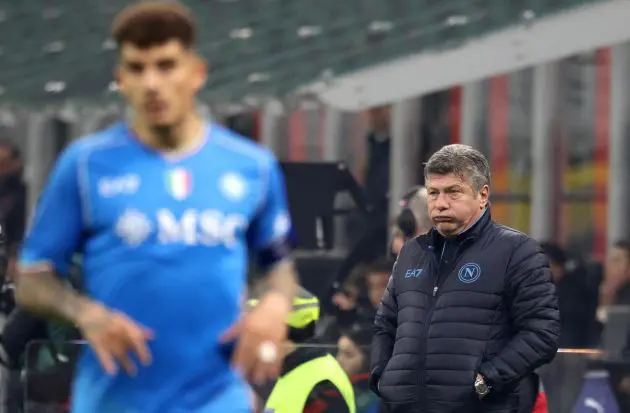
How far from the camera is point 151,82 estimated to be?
430 centimetres

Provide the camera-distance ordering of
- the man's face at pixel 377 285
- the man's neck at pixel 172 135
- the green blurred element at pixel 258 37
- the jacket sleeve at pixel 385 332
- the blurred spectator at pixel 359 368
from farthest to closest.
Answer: the green blurred element at pixel 258 37, the man's face at pixel 377 285, the blurred spectator at pixel 359 368, the jacket sleeve at pixel 385 332, the man's neck at pixel 172 135

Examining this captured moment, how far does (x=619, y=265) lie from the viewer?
12.7 meters

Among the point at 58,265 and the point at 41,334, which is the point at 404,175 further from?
the point at 58,265

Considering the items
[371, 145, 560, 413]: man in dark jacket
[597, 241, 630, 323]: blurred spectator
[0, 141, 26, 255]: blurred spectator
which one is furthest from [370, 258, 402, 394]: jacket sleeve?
[0, 141, 26, 255]: blurred spectator

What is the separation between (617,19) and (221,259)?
924 cm

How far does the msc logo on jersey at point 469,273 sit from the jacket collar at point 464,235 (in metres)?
0.13

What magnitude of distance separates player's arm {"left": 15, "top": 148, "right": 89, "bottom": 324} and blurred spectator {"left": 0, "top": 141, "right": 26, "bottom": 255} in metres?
9.75

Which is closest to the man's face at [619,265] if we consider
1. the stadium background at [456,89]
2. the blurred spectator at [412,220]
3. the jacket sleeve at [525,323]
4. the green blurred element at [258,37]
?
the stadium background at [456,89]

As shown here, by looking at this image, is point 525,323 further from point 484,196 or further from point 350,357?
point 350,357

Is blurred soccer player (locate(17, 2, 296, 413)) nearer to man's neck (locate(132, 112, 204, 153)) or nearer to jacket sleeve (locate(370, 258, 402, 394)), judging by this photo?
man's neck (locate(132, 112, 204, 153))

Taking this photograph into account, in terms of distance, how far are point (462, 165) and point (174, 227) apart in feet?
9.11

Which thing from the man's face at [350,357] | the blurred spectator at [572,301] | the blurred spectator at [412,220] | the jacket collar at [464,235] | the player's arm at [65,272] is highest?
the player's arm at [65,272]

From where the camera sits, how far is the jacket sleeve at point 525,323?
267 inches

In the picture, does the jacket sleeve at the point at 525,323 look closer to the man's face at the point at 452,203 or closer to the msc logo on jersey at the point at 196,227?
the man's face at the point at 452,203
